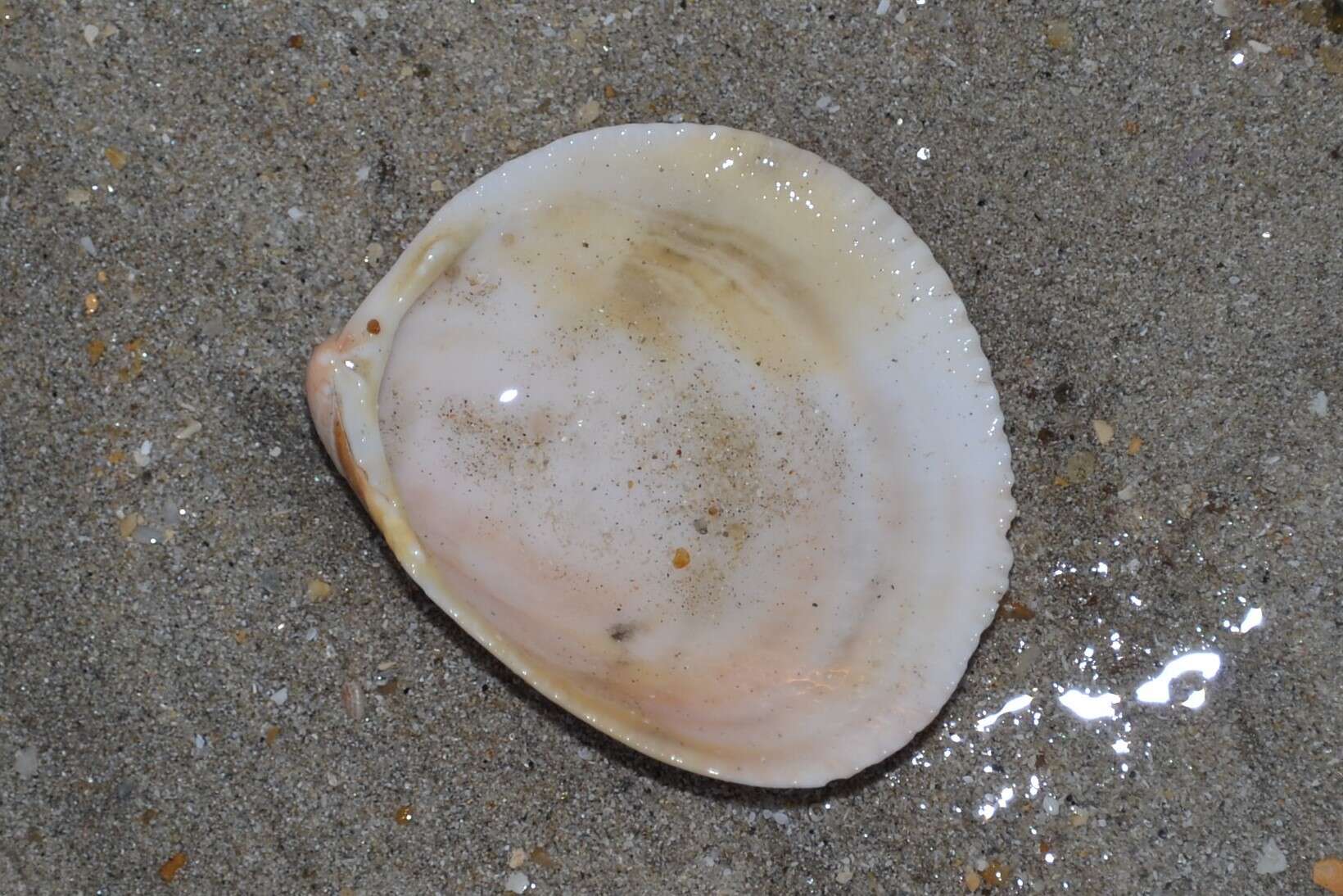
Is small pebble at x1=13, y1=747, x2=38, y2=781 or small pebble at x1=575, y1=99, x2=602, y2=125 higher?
small pebble at x1=575, y1=99, x2=602, y2=125

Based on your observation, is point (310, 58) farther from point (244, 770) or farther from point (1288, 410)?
point (1288, 410)

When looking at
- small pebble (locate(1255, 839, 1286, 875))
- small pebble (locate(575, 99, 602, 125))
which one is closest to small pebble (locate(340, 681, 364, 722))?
small pebble (locate(575, 99, 602, 125))

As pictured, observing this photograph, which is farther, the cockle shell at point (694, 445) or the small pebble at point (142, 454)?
the small pebble at point (142, 454)

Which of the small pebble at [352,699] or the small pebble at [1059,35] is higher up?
the small pebble at [1059,35]

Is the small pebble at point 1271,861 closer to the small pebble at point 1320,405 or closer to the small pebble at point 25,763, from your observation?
the small pebble at point 1320,405

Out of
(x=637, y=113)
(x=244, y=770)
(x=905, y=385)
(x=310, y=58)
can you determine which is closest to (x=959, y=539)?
(x=905, y=385)

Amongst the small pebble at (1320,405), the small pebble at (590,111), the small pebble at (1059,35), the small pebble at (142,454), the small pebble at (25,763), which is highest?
the small pebble at (1059,35)

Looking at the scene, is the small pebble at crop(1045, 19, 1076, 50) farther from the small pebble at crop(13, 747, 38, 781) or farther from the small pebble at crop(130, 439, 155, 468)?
the small pebble at crop(13, 747, 38, 781)

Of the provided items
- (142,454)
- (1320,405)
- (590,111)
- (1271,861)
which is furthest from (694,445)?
(1271,861)

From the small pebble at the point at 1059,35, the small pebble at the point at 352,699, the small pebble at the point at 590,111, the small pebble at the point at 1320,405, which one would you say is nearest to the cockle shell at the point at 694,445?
the small pebble at the point at 590,111
